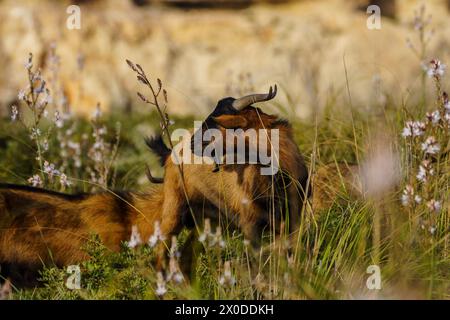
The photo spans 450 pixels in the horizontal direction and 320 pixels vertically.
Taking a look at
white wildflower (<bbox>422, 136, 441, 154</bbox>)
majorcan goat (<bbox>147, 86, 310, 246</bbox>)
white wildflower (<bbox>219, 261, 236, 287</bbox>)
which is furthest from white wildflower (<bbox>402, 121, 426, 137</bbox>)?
white wildflower (<bbox>219, 261, 236, 287</bbox>)

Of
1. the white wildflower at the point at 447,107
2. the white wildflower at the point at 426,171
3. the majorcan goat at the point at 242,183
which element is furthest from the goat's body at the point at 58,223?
the white wildflower at the point at 447,107

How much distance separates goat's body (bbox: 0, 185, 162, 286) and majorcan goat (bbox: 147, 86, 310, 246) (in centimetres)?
31

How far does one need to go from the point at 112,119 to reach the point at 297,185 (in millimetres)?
7084

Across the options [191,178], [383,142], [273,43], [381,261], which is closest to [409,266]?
[381,261]

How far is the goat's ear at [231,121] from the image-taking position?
5414 millimetres

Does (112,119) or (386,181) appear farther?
(112,119)

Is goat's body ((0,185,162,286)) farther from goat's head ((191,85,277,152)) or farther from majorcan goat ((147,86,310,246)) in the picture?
goat's head ((191,85,277,152))

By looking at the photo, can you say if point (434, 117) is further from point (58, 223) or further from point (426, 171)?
point (58, 223)

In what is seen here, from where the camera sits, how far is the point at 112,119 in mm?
12219

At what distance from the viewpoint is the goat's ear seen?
541 cm

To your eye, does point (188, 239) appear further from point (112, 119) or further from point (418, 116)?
point (112, 119)

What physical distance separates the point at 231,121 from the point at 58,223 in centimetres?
130

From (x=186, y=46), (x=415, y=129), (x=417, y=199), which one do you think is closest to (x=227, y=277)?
(x=417, y=199)
